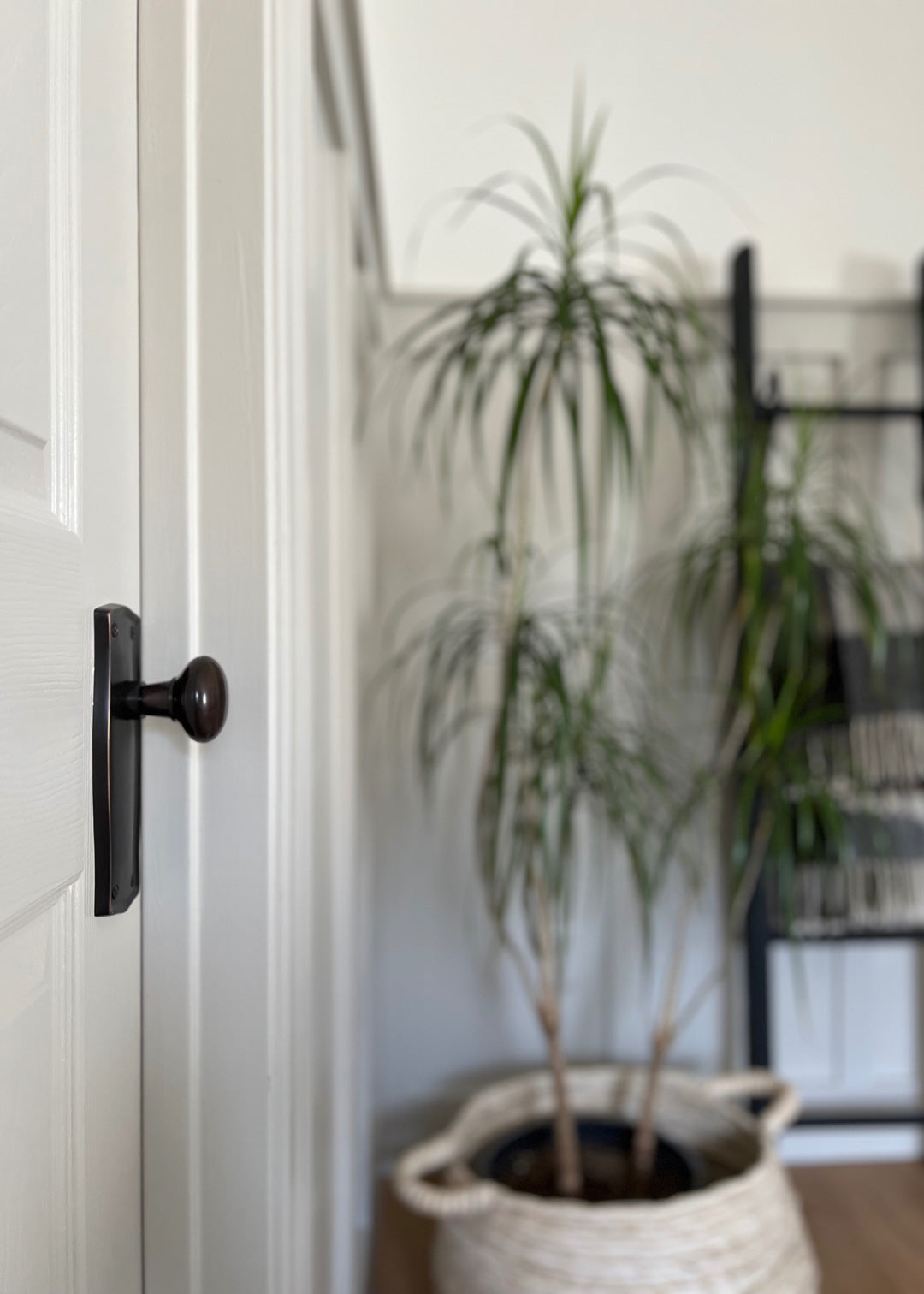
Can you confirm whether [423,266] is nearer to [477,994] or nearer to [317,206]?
[317,206]

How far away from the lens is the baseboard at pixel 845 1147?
1.89m

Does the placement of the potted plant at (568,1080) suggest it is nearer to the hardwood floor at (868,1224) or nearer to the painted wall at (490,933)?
the painted wall at (490,933)

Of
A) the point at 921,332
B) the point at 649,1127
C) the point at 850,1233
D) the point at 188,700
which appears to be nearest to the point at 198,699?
the point at 188,700

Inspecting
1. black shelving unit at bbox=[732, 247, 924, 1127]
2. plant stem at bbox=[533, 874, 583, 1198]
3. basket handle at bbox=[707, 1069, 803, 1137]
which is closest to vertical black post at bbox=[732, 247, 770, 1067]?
black shelving unit at bbox=[732, 247, 924, 1127]

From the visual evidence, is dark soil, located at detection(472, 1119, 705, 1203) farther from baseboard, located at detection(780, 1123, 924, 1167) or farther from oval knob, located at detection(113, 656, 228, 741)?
oval knob, located at detection(113, 656, 228, 741)

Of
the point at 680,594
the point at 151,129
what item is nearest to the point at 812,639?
the point at 680,594

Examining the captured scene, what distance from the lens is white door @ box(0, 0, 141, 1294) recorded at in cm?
41

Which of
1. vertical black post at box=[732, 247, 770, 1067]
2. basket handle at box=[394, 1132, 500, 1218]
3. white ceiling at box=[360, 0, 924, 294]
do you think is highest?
white ceiling at box=[360, 0, 924, 294]

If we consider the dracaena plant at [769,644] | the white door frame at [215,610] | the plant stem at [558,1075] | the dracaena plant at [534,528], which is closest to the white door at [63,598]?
the white door frame at [215,610]

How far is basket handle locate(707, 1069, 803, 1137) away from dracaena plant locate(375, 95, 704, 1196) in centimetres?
24

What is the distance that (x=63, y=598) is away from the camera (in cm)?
46

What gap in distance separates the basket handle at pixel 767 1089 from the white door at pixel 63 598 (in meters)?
1.04

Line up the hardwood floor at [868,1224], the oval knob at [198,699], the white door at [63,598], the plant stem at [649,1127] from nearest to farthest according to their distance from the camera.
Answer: the white door at [63,598] → the oval knob at [198,699] → the plant stem at [649,1127] → the hardwood floor at [868,1224]

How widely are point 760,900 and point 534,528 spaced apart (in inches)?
30.0
